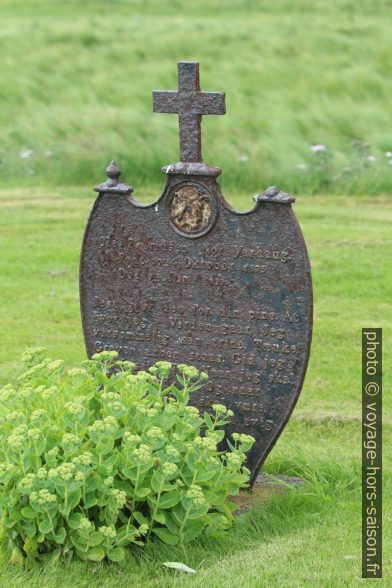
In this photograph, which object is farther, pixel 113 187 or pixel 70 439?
pixel 113 187

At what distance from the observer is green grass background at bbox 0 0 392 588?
15.7 ft

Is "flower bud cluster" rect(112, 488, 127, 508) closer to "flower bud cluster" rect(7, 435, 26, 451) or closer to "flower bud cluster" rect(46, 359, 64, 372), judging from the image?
"flower bud cluster" rect(7, 435, 26, 451)

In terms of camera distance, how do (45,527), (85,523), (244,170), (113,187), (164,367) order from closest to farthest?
1. (85,523)
2. (45,527)
3. (164,367)
4. (113,187)
5. (244,170)

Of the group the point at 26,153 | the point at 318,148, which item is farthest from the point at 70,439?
the point at 26,153

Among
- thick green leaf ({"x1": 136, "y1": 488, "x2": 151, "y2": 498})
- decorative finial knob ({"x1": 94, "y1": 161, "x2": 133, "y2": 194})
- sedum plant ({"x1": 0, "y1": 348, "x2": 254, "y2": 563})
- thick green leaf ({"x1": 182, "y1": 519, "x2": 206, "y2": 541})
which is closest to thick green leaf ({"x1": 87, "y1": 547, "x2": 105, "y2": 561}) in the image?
sedum plant ({"x1": 0, "y1": 348, "x2": 254, "y2": 563})

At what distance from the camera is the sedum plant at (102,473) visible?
440 cm

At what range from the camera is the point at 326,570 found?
4516 millimetres

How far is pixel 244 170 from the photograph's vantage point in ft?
38.0

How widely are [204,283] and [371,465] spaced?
1.10 meters

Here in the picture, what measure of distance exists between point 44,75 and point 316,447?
11.2 m

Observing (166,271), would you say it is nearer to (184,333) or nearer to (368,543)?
(184,333)

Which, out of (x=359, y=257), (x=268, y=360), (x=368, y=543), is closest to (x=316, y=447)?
(x=268, y=360)

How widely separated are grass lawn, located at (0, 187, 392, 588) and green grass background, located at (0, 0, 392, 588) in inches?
0.4

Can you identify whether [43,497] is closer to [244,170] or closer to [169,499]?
[169,499]
